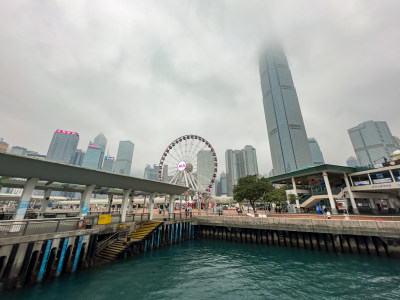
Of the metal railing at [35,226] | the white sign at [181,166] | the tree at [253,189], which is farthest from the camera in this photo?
the white sign at [181,166]

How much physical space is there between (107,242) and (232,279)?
584 inches

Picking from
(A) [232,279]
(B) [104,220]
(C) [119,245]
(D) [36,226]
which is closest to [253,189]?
(A) [232,279]

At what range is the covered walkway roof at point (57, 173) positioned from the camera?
13758 mm

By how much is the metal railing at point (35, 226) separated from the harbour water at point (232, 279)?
3773mm

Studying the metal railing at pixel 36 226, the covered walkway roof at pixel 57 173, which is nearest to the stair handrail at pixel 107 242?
the metal railing at pixel 36 226

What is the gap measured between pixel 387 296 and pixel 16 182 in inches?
1448

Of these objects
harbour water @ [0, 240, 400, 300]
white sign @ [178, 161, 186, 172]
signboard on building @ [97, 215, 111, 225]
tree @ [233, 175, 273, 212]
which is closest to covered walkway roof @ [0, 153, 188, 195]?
signboard on building @ [97, 215, 111, 225]

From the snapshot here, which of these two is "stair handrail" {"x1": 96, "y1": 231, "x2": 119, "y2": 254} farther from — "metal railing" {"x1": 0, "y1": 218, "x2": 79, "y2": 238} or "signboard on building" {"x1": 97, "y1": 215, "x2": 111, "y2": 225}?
"metal railing" {"x1": 0, "y1": 218, "x2": 79, "y2": 238}

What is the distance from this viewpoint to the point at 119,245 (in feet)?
64.6

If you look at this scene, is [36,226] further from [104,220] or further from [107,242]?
[107,242]

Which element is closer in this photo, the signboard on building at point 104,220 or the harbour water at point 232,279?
the harbour water at point 232,279

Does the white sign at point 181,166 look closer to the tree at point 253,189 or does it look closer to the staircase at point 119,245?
the tree at point 253,189

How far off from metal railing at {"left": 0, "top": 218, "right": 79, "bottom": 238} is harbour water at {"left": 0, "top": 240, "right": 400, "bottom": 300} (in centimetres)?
377

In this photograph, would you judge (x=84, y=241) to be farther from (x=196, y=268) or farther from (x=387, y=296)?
(x=387, y=296)
